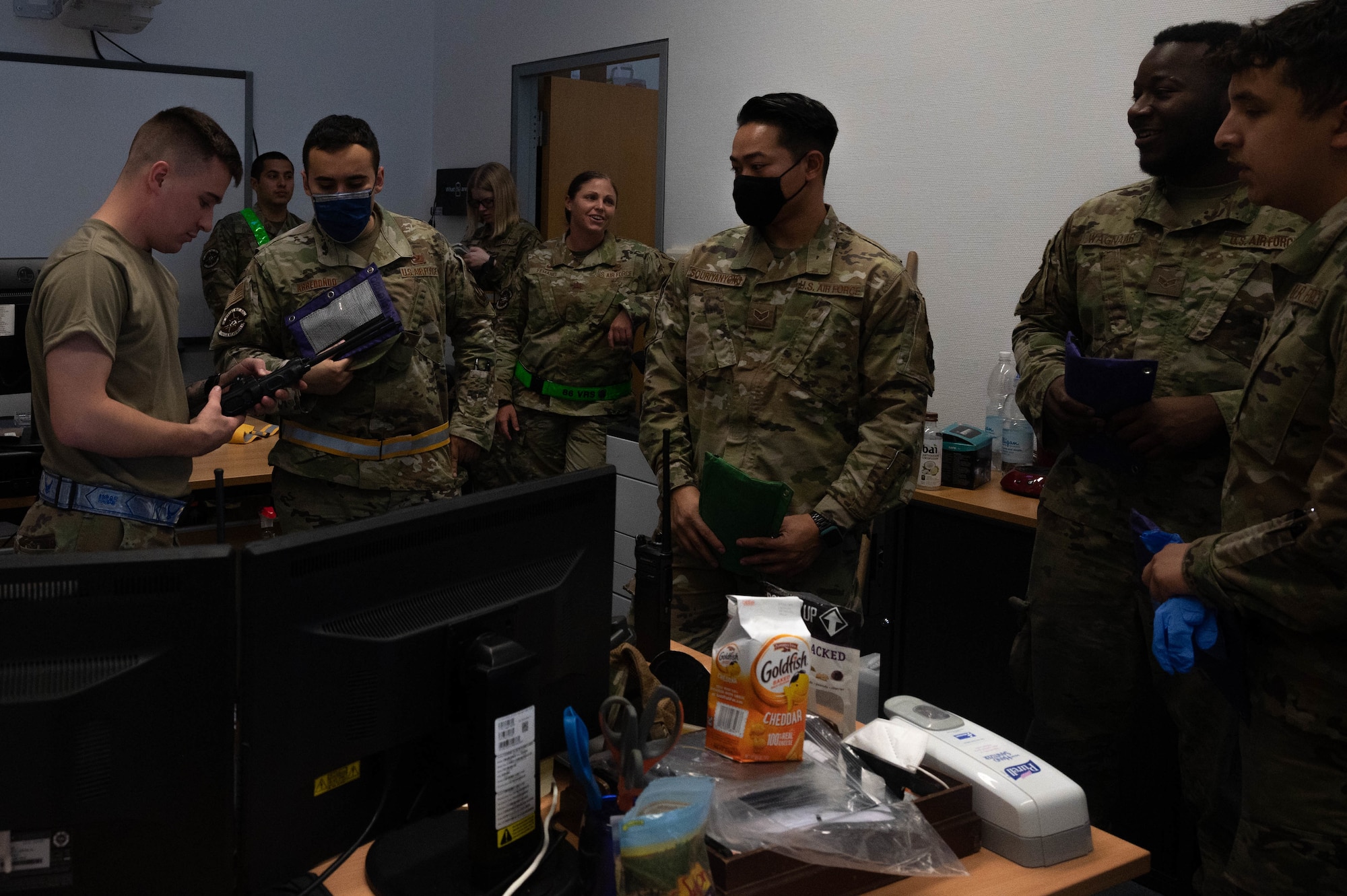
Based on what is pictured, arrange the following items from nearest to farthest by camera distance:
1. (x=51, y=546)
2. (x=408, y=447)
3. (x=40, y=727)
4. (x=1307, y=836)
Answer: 1. (x=40, y=727)
2. (x=1307, y=836)
3. (x=51, y=546)
4. (x=408, y=447)

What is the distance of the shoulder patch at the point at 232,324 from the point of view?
2.53 metres

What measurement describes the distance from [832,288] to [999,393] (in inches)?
51.6

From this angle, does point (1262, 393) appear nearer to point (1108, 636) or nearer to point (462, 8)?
point (1108, 636)

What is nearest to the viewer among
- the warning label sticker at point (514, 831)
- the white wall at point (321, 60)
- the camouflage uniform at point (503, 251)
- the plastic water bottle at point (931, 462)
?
the warning label sticker at point (514, 831)

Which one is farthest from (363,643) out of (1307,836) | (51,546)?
(51,546)

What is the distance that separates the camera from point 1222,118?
200 cm

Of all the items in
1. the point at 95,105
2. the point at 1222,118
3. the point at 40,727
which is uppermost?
the point at 95,105

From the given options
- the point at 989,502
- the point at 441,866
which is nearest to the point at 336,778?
the point at 441,866

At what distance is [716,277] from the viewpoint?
226 cm

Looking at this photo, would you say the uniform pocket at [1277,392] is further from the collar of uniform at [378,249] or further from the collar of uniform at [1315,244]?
the collar of uniform at [378,249]

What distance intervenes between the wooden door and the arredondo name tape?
400cm

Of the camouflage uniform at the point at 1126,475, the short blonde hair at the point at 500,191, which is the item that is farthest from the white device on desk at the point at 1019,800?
the short blonde hair at the point at 500,191

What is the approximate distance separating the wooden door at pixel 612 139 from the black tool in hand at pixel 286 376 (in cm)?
250

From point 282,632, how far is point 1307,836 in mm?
1220
